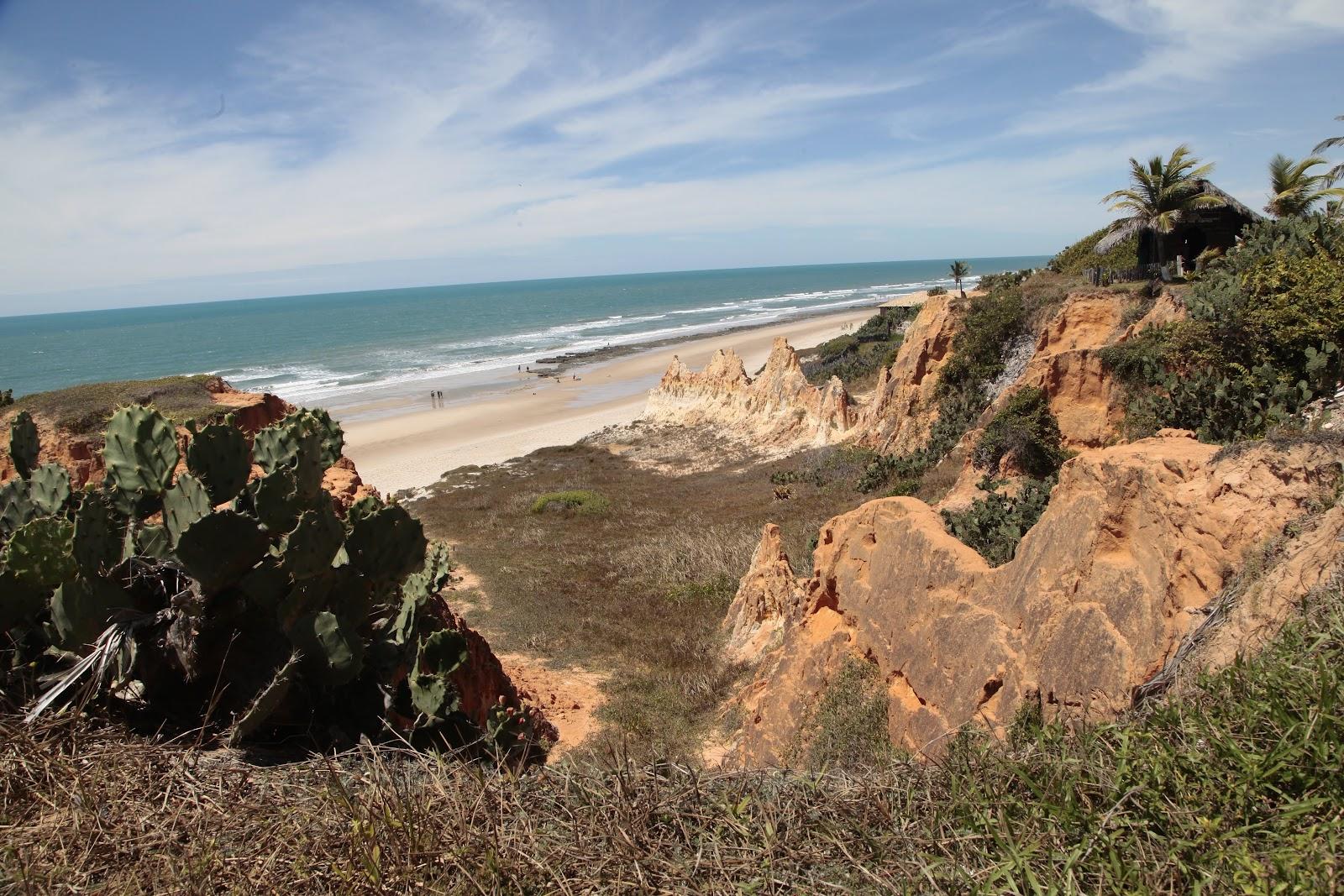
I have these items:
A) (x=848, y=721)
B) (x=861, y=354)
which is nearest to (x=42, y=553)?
(x=848, y=721)

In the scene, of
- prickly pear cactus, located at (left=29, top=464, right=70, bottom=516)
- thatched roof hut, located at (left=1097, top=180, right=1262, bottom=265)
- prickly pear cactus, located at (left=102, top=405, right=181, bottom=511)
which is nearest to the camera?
prickly pear cactus, located at (left=102, top=405, right=181, bottom=511)

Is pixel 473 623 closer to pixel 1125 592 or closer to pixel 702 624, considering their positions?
pixel 702 624

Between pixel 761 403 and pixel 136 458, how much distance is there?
97.3 feet

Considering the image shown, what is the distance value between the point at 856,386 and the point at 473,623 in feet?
88.4

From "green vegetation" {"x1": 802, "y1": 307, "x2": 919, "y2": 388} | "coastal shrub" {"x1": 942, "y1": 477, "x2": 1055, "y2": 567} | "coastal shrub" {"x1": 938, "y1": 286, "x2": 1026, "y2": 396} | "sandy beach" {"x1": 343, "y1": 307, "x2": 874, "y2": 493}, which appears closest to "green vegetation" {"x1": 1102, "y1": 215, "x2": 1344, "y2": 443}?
"coastal shrub" {"x1": 942, "y1": 477, "x2": 1055, "y2": 567}

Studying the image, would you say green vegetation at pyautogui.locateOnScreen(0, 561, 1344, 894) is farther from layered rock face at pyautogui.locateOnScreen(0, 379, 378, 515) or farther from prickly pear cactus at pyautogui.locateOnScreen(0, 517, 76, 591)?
layered rock face at pyautogui.locateOnScreen(0, 379, 378, 515)

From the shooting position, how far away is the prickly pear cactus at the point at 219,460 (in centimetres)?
607

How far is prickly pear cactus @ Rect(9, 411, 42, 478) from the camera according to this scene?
275 inches

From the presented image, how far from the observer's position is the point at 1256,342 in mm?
10172

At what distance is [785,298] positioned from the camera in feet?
493

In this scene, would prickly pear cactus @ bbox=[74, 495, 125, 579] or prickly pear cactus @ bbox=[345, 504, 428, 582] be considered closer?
prickly pear cactus @ bbox=[74, 495, 125, 579]

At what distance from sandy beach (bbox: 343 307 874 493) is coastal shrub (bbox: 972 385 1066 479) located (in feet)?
82.6

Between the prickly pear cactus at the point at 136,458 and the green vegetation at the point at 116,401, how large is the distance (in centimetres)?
1147

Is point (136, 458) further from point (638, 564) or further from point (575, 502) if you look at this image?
point (575, 502)
